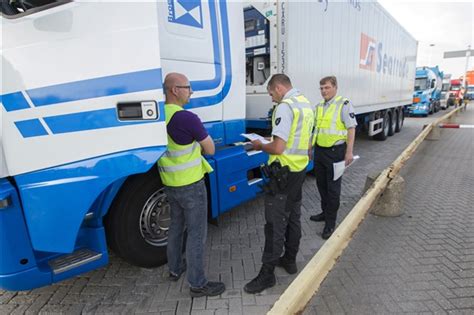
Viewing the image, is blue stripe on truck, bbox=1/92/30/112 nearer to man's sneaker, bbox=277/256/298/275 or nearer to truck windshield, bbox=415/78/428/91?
man's sneaker, bbox=277/256/298/275

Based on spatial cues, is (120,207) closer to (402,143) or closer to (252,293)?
(252,293)

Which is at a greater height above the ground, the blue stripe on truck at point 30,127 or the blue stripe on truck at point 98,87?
the blue stripe on truck at point 98,87

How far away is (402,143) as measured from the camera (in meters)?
9.87

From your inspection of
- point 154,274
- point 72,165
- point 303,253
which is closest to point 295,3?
point 303,253

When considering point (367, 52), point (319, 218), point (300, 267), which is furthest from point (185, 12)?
point (367, 52)

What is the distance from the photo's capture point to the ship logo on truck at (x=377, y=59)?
21.8 ft

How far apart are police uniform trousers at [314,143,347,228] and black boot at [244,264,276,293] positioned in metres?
1.25

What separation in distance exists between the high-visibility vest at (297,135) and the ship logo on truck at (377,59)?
16.2ft

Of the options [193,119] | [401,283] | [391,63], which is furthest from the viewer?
[391,63]

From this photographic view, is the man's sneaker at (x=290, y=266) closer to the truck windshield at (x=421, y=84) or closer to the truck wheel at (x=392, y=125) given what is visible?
the truck wheel at (x=392, y=125)

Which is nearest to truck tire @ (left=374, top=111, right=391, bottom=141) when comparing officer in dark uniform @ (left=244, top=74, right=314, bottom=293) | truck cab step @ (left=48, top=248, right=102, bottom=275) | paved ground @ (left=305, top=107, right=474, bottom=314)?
paved ground @ (left=305, top=107, right=474, bottom=314)

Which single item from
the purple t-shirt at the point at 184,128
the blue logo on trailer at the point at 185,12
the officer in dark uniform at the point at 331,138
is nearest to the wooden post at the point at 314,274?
the officer in dark uniform at the point at 331,138

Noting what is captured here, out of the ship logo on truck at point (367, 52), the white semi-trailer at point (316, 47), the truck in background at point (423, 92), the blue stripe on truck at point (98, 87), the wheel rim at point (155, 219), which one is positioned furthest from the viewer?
the truck in background at point (423, 92)

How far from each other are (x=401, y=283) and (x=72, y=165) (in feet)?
9.44
